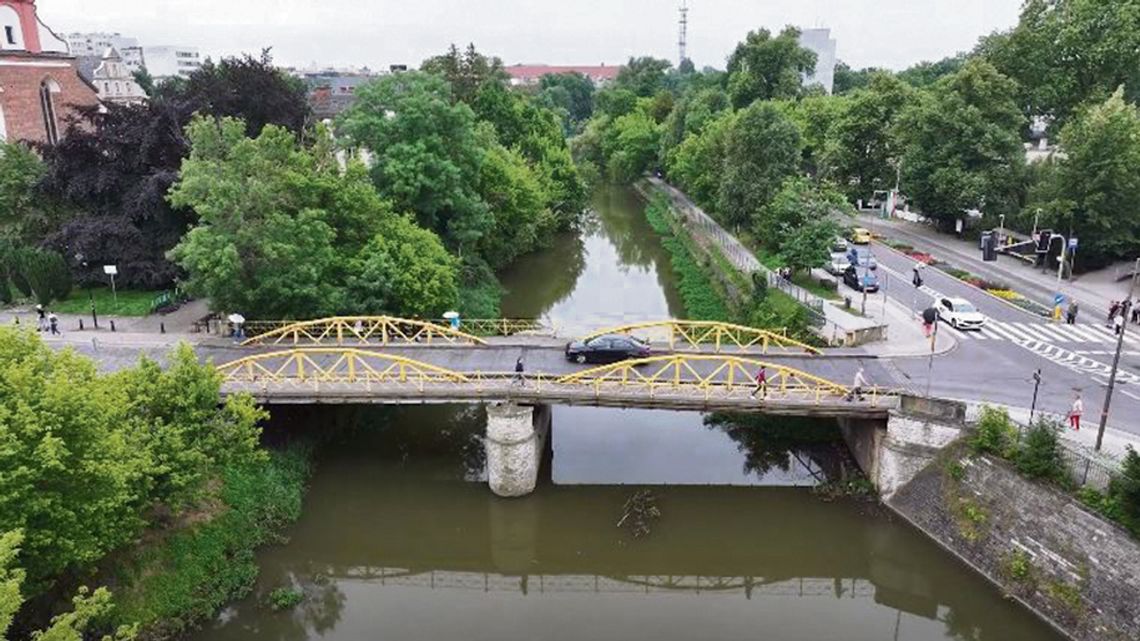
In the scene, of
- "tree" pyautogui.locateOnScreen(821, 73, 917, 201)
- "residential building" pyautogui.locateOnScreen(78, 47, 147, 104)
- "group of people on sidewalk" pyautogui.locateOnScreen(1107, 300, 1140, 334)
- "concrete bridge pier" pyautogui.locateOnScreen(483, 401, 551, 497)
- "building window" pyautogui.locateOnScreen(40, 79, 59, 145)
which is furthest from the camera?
"residential building" pyautogui.locateOnScreen(78, 47, 147, 104)

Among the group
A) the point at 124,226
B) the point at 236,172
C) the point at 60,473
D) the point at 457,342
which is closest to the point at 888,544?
the point at 457,342

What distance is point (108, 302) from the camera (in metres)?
40.2

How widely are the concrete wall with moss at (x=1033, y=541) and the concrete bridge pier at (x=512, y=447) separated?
1210 cm

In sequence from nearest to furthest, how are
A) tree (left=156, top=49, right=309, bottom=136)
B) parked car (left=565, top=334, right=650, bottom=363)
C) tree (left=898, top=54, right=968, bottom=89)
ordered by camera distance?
parked car (left=565, top=334, right=650, bottom=363), tree (left=156, top=49, right=309, bottom=136), tree (left=898, top=54, right=968, bottom=89)

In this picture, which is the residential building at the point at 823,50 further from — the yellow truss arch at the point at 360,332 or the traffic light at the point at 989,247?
the yellow truss arch at the point at 360,332

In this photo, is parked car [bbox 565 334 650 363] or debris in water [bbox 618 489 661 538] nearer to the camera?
debris in water [bbox 618 489 661 538]

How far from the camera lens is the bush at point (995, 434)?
23.5 meters

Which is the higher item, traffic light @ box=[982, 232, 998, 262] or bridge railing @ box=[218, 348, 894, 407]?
traffic light @ box=[982, 232, 998, 262]

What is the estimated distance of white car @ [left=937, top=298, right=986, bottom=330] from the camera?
3588cm

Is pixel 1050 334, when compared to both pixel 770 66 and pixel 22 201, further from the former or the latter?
pixel 770 66

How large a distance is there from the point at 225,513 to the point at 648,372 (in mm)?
14675

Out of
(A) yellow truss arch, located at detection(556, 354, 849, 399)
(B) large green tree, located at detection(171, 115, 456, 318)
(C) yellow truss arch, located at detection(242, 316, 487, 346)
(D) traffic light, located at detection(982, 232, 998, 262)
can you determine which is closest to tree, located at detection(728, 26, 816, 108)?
(D) traffic light, located at detection(982, 232, 998, 262)

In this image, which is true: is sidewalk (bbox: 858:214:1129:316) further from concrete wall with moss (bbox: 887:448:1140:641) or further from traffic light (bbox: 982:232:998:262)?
concrete wall with moss (bbox: 887:448:1140:641)

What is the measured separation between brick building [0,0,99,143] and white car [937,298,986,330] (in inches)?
2036
